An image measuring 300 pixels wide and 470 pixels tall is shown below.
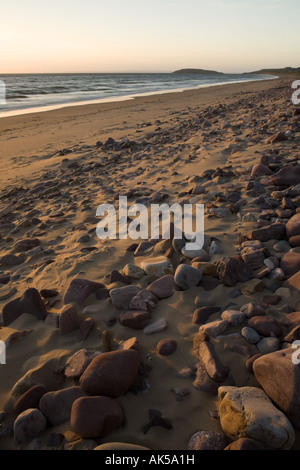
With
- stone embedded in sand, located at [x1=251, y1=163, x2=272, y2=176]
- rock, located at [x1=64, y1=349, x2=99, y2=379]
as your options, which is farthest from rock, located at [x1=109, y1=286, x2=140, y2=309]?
stone embedded in sand, located at [x1=251, y1=163, x2=272, y2=176]

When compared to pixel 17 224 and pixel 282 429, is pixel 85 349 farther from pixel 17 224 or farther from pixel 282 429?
pixel 17 224

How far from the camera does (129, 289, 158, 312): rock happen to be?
210 cm

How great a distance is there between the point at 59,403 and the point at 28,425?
15 centimetres

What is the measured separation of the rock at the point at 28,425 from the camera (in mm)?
A: 1421

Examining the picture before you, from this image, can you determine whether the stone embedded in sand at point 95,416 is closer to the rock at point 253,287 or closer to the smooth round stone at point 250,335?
the smooth round stone at point 250,335

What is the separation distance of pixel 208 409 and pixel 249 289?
873 millimetres

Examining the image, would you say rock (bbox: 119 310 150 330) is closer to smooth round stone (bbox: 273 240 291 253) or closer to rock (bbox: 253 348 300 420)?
rock (bbox: 253 348 300 420)

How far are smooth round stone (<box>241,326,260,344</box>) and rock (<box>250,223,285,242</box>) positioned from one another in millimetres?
1033

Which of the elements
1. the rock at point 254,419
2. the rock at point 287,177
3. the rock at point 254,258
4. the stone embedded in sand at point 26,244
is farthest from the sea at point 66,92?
the rock at point 254,419

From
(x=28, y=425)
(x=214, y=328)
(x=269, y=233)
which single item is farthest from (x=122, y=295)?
(x=269, y=233)

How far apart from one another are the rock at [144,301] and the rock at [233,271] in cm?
50

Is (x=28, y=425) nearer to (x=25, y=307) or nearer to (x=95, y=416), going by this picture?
(x=95, y=416)

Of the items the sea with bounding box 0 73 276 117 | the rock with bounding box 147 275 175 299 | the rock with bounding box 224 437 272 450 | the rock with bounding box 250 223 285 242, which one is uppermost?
the sea with bounding box 0 73 276 117

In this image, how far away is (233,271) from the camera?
221cm
